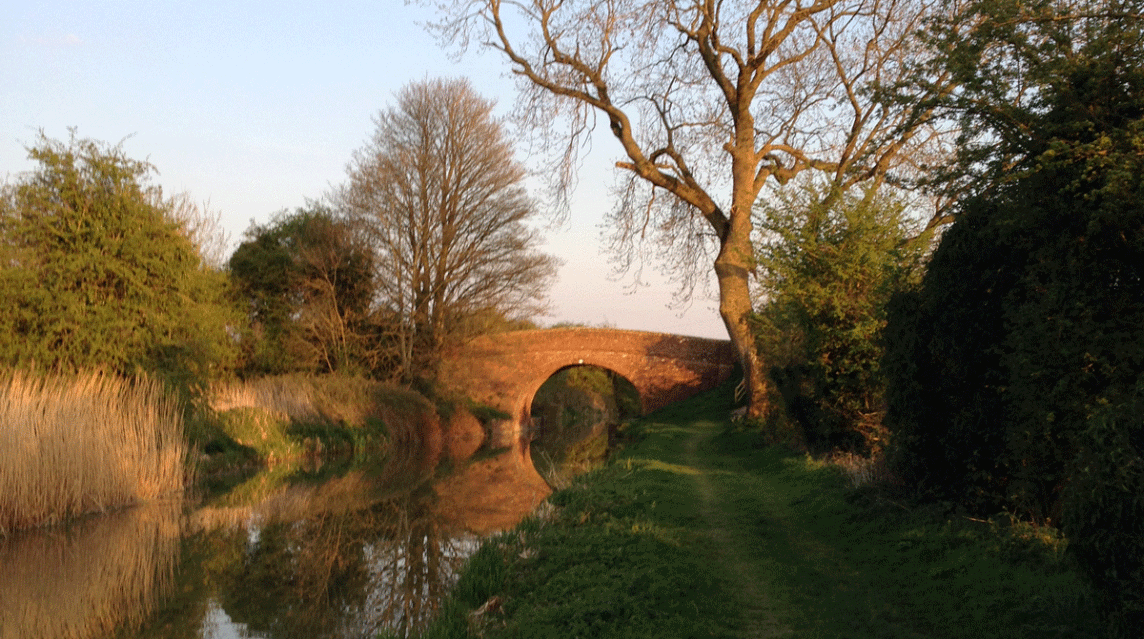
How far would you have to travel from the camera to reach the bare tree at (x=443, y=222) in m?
27.5

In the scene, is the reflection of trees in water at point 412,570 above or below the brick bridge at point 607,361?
below

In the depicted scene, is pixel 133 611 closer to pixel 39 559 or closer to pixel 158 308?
pixel 39 559

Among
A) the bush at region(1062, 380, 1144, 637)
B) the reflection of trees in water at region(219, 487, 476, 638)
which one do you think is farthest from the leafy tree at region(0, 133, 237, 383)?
the bush at region(1062, 380, 1144, 637)

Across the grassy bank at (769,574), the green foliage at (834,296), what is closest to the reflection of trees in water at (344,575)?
the grassy bank at (769,574)

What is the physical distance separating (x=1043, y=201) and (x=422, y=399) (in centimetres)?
2305

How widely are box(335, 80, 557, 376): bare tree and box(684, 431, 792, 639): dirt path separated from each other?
1786 centimetres

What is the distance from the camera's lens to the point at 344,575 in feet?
25.7

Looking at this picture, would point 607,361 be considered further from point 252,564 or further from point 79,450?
point 252,564

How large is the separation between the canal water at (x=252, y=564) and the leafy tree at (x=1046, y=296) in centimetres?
444

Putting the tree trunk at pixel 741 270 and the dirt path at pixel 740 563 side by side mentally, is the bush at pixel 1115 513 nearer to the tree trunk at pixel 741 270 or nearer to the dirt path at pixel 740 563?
the dirt path at pixel 740 563

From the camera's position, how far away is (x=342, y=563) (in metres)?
8.35

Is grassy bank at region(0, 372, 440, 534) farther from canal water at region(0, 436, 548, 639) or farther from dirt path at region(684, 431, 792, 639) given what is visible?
dirt path at region(684, 431, 792, 639)

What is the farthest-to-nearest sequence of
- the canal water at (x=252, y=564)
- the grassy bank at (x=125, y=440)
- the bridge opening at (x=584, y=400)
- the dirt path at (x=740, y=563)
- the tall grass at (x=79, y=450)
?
the bridge opening at (x=584, y=400) → the grassy bank at (x=125, y=440) → the tall grass at (x=79, y=450) → the canal water at (x=252, y=564) → the dirt path at (x=740, y=563)

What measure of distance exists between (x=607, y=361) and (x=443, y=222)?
30.0 ft
